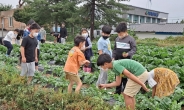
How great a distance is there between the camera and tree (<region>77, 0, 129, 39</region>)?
974 inches

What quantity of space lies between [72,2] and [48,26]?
11640 millimetres

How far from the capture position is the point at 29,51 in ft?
17.6

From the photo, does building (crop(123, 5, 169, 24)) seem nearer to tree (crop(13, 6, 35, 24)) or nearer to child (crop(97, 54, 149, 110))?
tree (crop(13, 6, 35, 24))

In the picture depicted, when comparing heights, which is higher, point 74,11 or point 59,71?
point 74,11

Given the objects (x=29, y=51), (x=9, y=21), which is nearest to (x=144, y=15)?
(x=9, y=21)

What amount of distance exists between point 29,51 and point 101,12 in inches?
825

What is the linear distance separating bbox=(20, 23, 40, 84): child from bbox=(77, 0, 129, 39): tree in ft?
64.0

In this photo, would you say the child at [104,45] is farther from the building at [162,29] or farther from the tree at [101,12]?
the building at [162,29]

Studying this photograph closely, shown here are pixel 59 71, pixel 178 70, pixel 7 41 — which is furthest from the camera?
pixel 7 41

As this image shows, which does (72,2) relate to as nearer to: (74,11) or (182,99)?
(74,11)

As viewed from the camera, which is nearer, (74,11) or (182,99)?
(182,99)

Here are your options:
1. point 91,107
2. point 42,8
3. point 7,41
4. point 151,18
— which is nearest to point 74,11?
point 42,8

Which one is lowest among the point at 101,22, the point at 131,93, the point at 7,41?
the point at 131,93

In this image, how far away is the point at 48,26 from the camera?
1403 inches
